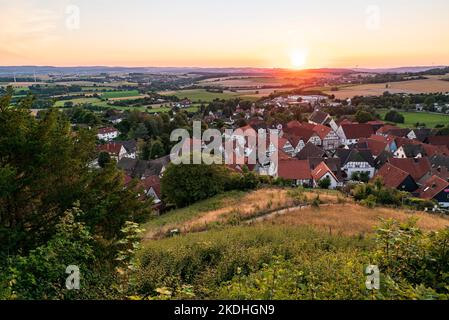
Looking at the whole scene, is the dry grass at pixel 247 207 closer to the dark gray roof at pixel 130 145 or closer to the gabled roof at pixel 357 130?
the dark gray roof at pixel 130 145

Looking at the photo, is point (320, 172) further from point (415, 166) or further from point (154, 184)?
point (154, 184)

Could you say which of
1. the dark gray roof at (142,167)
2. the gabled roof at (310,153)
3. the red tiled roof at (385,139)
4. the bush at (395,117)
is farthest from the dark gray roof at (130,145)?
the bush at (395,117)

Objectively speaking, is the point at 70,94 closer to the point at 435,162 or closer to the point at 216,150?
the point at 216,150

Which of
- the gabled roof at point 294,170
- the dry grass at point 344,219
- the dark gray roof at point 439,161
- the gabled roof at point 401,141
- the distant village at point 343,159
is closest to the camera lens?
the dry grass at point 344,219

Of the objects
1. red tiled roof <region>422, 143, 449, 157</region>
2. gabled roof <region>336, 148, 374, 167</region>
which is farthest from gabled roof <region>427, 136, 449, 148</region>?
gabled roof <region>336, 148, 374, 167</region>

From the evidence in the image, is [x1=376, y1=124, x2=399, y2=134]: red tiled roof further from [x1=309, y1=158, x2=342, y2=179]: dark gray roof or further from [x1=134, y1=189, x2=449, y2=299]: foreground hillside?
[x1=134, y1=189, x2=449, y2=299]: foreground hillside

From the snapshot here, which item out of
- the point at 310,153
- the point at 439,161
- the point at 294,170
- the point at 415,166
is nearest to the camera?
the point at 294,170

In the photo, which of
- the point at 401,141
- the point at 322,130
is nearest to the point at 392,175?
the point at 401,141
